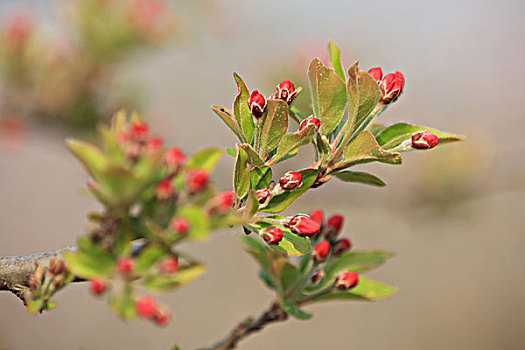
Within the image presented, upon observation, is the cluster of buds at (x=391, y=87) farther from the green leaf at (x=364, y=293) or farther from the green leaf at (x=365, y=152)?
the green leaf at (x=364, y=293)

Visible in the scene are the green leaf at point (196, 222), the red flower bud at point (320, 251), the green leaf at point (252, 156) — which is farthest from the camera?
the red flower bud at point (320, 251)

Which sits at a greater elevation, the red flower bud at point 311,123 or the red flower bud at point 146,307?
the red flower bud at point 311,123

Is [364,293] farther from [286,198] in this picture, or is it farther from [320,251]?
[286,198]

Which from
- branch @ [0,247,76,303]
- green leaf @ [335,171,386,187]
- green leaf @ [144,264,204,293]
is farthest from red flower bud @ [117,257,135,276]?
green leaf @ [335,171,386,187]

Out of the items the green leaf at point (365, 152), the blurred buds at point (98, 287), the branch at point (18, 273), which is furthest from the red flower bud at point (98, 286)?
the green leaf at point (365, 152)

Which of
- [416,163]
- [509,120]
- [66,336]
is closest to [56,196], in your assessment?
[66,336]

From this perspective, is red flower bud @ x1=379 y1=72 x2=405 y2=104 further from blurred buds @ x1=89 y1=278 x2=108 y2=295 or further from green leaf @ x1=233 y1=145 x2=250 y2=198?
blurred buds @ x1=89 y1=278 x2=108 y2=295

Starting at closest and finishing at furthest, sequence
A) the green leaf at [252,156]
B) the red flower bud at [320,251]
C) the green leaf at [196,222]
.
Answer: the green leaf at [196,222], the green leaf at [252,156], the red flower bud at [320,251]

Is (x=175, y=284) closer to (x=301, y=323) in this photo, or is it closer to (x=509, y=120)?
(x=301, y=323)
